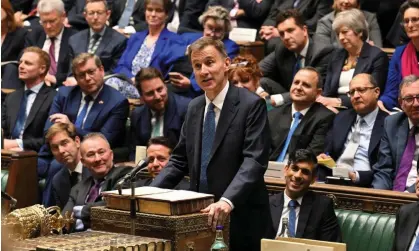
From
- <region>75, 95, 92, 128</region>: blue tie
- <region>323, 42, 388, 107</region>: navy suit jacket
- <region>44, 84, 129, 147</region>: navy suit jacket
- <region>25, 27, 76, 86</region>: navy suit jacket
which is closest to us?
<region>323, 42, 388, 107</region>: navy suit jacket

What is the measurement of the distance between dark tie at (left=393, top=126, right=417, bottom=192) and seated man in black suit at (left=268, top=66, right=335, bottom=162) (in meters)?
0.59

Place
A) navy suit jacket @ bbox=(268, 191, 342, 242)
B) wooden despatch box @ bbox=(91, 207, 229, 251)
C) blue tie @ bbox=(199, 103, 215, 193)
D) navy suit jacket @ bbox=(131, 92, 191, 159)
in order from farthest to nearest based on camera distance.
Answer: navy suit jacket @ bbox=(131, 92, 191, 159) → navy suit jacket @ bbox=(268, 191, 342, 242) → blue tie @ bbox=(199, 103, 215, 193) → wooden despatch box @ bbox=(91, 207, 229, 251)

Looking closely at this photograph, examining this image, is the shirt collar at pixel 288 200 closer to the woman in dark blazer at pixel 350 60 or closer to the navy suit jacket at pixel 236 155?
the navy suit jacket at pixel 236 155

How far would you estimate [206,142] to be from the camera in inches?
140

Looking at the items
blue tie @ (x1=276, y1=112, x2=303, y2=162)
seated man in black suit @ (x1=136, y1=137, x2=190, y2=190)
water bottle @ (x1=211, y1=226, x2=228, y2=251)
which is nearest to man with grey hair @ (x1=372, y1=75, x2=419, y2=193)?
blue tie @ (x1=276, y1=112, x2=303, y2=162)

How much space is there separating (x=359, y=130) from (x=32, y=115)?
Result: 2753mm

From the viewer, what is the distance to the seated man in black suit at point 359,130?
18.0ft

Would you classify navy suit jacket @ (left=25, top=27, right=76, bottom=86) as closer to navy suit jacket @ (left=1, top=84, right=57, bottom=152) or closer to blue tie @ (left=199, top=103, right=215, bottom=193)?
navy suit jacket @ (left=1, top=84, right=57, bottom=152)

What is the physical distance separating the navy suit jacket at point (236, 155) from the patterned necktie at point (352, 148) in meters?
1.99

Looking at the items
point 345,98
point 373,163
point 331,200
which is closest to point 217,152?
point 331,200

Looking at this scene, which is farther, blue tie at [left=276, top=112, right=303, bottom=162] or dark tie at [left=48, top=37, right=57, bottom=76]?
dark tie at [left=48, top=37, right=57, bottom=76]

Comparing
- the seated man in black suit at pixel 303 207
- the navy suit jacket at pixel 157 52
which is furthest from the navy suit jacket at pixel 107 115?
the seated man in black suit at pixel 303 207

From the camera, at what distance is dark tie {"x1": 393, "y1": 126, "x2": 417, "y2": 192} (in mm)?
5090

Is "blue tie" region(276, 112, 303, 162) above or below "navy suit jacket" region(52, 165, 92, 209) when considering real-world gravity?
above
